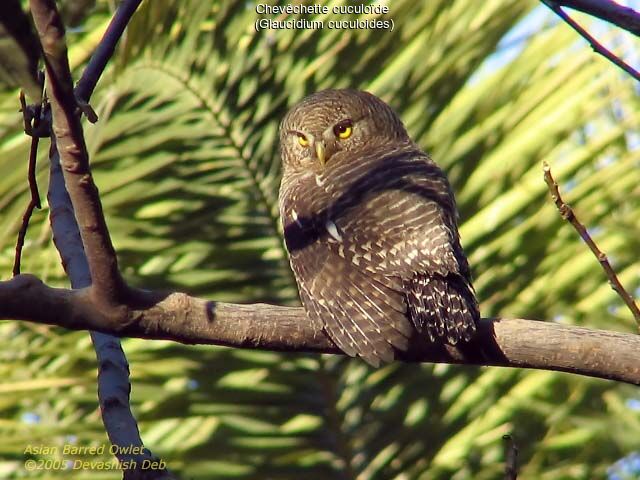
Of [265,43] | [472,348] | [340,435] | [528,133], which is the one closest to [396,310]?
[472,348]

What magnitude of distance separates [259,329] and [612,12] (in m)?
1.28

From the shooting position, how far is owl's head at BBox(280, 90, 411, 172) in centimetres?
545

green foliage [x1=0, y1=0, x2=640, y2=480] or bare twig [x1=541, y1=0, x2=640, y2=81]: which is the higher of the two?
bare twig [x1=541, y1=0, x2=640, y2=81]

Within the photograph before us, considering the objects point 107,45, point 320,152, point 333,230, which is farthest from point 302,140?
point 107,45

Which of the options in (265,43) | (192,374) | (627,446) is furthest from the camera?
(265,43)

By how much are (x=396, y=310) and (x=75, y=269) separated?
1223mm

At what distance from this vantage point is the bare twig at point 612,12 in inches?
95.0

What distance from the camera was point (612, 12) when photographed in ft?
7.94

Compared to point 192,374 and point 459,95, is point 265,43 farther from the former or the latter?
point 192,374

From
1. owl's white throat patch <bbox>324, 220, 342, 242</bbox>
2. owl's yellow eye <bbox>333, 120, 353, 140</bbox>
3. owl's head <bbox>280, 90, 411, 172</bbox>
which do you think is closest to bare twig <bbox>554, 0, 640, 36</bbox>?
owl's white throat patch <bbox>324, 220, 342, 242</bbox>

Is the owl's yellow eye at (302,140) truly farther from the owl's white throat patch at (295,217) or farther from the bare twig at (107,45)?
the bare twig at (107,45)

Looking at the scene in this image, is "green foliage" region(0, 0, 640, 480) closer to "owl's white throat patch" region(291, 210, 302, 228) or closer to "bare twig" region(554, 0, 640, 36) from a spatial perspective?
"owl's white throat patch" region(291, 210, 302, 228)

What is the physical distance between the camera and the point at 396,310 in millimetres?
3896

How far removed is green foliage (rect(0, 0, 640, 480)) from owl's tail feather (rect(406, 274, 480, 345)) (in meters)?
0.91
